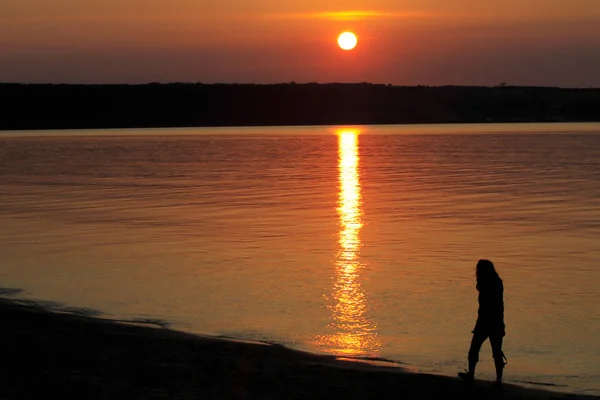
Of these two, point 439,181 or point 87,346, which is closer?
point 87,346

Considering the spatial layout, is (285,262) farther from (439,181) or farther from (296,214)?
(439,181)

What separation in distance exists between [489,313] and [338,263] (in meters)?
10.2

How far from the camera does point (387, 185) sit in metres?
45.9

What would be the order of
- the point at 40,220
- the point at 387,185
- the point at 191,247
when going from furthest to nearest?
the point at 387,185 < the point at 40,220 < the point at 191,247

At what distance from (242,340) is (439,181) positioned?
34.2 m

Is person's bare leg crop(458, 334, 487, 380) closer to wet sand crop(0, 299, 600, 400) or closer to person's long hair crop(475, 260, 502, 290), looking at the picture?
wet sand crop(0, 299, 600, 400)

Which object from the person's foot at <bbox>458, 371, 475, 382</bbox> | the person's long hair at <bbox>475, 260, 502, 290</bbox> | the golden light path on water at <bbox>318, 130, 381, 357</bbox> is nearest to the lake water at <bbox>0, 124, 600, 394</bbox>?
the golden light path on water at <bbox>318, 130, 381, 357</bbox>

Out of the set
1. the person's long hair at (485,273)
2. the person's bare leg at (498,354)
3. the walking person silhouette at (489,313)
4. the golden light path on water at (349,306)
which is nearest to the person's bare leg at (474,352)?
the walking person silhouette at (489,313)

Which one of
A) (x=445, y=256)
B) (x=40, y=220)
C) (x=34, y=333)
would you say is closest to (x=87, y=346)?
(x=34, y=333)

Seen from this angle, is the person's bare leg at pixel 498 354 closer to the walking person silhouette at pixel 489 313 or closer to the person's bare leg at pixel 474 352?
the walking person silhouette at pixel 489 313

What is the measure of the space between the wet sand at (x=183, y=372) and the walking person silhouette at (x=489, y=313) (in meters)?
0.28

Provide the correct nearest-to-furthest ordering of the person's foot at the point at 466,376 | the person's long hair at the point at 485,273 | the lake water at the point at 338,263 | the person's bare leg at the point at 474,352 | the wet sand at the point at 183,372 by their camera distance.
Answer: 1. the wet sand at the point at 183,372
2. the person's long hair at the point at 485,273
3. the person's bare leg at the point at 474,352
4. the person's foot at the point at 466,376
5. the lake water at the point at 338,263

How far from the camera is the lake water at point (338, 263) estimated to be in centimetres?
1426

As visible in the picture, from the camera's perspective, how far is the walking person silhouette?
10727 millimetres
